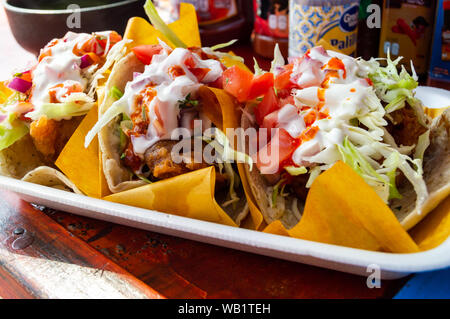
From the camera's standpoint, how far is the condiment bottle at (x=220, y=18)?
3623 millimetres

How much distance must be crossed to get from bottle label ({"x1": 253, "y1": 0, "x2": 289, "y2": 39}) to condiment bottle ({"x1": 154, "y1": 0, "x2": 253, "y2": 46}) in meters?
0.33

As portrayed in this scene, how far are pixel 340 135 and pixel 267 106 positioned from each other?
34 cm

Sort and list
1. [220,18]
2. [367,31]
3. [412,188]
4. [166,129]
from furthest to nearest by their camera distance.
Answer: [220,18]
[367,31]
[166,129]
[412,188]

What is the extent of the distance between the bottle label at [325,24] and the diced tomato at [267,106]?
3.23 ft

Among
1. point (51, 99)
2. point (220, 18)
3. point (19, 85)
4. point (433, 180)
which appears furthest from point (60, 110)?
point (220, 18)

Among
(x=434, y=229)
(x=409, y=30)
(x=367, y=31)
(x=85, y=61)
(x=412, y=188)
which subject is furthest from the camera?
(x=367, y=31)

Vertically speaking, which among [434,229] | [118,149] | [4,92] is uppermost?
[4,92]

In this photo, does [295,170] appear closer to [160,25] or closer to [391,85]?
[391,85]

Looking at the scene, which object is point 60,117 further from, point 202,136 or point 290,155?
point 290,155

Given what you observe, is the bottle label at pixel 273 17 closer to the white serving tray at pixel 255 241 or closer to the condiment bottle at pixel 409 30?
the condiment bottle at pixel 409 30

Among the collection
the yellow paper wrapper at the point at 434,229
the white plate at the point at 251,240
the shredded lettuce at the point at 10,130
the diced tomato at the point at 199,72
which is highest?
the diced tomato at the point at 199,72

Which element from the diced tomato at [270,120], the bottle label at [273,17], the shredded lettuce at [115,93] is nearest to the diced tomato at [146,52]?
the shredded lettuce at [115,93]

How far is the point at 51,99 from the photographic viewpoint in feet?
6.70
